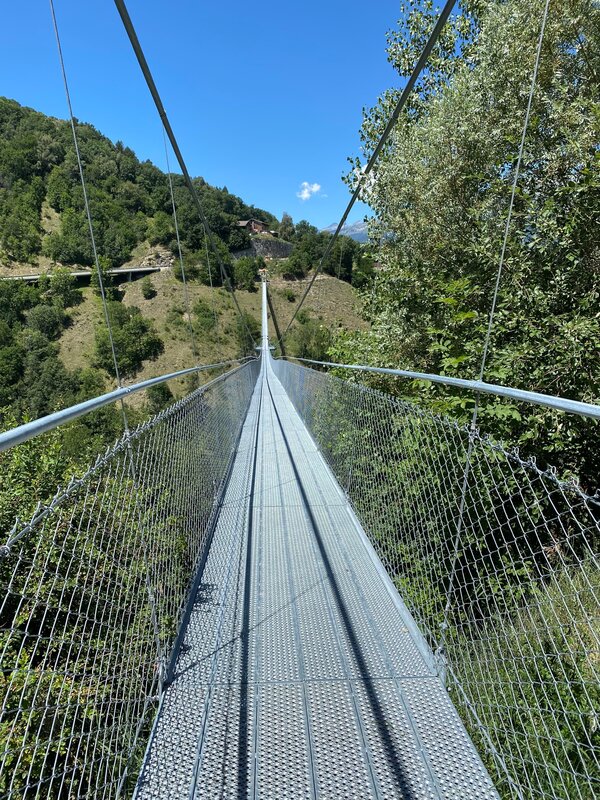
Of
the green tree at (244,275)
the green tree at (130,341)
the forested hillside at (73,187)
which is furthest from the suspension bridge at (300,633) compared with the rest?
the green tree at (244,275)

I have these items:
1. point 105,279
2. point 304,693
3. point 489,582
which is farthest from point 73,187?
point 105,279

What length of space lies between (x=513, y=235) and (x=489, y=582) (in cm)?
352

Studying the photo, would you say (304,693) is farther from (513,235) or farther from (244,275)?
(244,275)

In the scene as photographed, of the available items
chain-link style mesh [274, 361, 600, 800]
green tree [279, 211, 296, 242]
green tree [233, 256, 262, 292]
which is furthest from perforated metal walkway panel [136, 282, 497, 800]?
green tree [279, 211, 296, 242]

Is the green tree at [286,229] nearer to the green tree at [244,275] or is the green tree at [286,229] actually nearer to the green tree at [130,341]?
the green tree at [244,275]

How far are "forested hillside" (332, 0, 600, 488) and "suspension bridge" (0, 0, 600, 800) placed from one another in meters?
1.13

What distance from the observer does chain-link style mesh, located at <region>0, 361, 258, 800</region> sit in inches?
39.4

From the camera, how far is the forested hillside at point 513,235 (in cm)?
365

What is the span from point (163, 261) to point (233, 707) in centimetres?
6103

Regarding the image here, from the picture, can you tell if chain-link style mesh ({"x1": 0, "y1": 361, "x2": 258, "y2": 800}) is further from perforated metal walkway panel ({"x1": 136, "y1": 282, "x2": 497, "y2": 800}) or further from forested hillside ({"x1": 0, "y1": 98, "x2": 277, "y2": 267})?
forested hillside ({"x1": 0, "y1": 98, "x2": 277, "y2": 267})

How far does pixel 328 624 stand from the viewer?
76.0 inches

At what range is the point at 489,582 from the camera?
1.51 meters

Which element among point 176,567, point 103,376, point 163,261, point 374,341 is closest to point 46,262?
point 163,261

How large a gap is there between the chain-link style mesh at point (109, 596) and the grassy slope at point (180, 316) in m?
40.3
